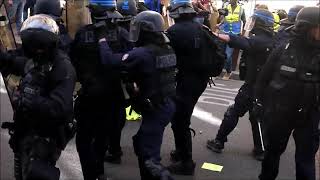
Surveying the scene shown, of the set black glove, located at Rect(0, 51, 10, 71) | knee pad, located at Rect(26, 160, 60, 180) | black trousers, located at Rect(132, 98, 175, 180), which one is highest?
black glove, located at Rect(0, 51, 10, 71)

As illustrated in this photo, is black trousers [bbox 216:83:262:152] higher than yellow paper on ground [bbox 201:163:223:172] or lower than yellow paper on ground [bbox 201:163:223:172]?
higher

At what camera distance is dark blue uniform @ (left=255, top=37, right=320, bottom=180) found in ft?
10.3

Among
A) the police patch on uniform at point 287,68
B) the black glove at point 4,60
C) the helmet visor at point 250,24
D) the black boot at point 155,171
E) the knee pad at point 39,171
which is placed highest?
the black glove at point 4,60

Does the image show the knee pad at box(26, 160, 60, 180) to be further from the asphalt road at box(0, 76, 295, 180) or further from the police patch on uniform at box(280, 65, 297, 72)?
the police patch on uniform at box(280, 65, 297, 72)

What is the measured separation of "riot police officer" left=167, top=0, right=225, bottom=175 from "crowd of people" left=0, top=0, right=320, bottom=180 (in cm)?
1

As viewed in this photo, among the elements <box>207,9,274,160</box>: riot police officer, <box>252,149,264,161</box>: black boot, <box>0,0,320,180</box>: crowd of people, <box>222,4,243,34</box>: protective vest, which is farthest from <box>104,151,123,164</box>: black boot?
<box>222,4,243,34</box>: protective vest

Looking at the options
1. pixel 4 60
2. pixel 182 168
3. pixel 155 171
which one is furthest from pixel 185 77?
pixel 4 60

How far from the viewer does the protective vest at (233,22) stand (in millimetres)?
4688

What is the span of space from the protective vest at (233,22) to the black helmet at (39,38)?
8.04 ft

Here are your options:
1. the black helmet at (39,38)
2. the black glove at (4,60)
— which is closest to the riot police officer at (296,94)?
the black helmet at (39,38)

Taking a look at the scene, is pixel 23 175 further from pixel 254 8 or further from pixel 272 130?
pixel 254 8

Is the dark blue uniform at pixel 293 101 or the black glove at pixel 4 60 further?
the dark blue uniform at pixel 293 101

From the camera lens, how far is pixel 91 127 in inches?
148

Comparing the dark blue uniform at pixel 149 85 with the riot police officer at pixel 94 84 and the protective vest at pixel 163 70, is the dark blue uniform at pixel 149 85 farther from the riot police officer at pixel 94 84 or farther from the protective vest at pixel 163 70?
the riot police officer at pixel 94 84
